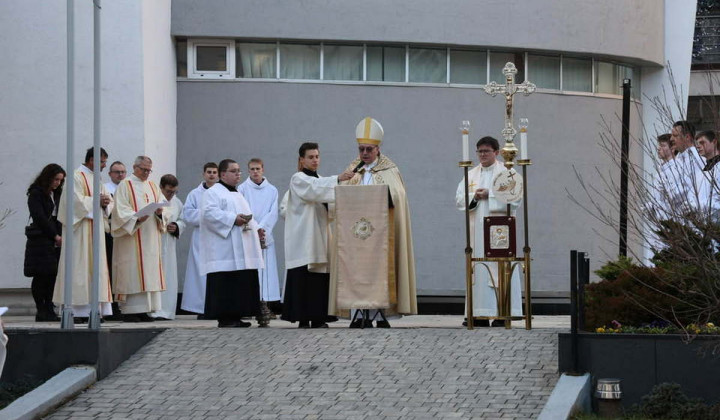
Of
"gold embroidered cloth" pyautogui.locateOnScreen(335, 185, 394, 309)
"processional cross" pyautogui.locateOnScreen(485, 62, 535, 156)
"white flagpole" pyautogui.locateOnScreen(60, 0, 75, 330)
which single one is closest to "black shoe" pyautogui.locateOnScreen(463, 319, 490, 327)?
"gold embroidered cloth" pyautogui.locateOnScreen(335, 185, 394, 309)

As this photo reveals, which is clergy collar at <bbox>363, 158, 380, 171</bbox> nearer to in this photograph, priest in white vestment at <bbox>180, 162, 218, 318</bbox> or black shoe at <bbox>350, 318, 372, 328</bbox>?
black shoe at <bbox>350, 318, 372, 328</bbox>

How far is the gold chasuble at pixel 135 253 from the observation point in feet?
52.3

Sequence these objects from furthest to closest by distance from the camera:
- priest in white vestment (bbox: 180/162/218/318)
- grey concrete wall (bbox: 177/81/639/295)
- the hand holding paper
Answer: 1. grey concrete wall (bbox: 177/81/639/295)
2. priest in white vestment (bbox: 180/162/218/318)
3. the hand holding paper

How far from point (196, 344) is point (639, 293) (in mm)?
4036

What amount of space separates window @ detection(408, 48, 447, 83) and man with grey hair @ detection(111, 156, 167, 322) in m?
6.79

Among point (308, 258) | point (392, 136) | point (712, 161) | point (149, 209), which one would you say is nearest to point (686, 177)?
point (712, 161)

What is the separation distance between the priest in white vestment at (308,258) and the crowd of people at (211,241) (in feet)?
0.03

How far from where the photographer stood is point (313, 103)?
2169 centimetres

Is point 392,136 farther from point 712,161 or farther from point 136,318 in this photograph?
point 712,161

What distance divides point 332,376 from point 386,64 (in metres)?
11.1

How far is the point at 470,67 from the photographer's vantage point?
22125 millimetres

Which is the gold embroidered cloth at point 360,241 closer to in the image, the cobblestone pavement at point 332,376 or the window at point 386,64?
the cobblestone pavement at point 332,376

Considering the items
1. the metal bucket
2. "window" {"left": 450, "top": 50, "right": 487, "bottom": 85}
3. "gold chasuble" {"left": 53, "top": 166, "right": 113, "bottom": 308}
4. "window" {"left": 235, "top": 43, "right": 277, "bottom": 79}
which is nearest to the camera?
the metal bucket

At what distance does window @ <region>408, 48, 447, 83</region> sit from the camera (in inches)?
863
